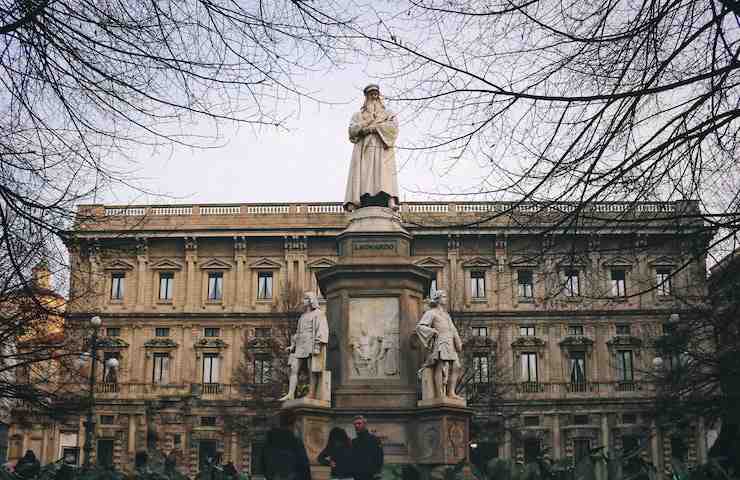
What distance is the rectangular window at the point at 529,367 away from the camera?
53250 millimetres

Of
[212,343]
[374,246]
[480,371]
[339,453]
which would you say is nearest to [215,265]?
[212,343]

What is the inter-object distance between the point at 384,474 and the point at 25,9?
391cm

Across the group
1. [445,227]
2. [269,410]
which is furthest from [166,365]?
[445,227]

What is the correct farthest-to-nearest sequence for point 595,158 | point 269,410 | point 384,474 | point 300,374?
point 269,410
point 300,374
point 595,158
point 384,474

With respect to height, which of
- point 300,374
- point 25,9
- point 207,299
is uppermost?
point 207,299

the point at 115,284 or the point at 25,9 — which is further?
the point at 115,284

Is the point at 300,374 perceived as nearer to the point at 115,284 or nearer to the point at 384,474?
the point at 384,474

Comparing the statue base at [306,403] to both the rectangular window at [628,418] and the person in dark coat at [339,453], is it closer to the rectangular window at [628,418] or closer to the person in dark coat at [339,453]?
the person in dark coat at [339,453]

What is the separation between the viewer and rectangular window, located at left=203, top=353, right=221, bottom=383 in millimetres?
53875

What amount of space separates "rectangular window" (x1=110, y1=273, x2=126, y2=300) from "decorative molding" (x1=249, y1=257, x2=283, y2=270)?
7.78 meters

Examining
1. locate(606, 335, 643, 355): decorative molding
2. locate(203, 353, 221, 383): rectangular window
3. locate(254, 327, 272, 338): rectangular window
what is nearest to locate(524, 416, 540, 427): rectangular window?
locate(606, 335, 643, 355): decorative molding

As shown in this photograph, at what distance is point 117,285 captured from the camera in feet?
184

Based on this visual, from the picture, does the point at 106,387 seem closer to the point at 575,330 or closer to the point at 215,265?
the point at 215,265

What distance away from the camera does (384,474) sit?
13.8 ft
